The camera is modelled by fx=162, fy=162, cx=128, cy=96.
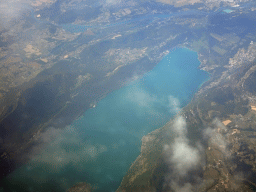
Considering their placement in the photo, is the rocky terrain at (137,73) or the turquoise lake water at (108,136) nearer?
the rocky terrain at (137,73)

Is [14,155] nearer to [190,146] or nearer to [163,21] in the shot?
[190,146]

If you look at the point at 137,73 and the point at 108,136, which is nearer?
the point at 108,136

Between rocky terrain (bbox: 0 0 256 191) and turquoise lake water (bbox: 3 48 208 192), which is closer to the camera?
rocky terrain (bbox: 0 0 256 191)

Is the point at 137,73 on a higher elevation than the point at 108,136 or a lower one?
higher

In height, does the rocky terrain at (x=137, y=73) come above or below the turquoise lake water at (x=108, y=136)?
above

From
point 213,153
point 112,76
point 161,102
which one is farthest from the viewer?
point 112,76

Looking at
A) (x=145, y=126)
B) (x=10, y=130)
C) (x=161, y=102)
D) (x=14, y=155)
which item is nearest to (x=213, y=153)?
(x=145, y=126)

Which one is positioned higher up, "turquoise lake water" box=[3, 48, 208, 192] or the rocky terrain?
the rocky terrain

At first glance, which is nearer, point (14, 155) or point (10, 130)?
point (14, 155)
